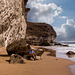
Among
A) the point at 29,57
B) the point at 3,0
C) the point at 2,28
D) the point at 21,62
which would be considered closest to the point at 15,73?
the point at 21,62

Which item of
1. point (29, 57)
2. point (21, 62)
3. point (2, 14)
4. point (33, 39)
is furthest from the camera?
point (33, 39)

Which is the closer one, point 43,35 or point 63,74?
point 63,74

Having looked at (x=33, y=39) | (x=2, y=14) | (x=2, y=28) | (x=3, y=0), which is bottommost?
(x=33, y=39)

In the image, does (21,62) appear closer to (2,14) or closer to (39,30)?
(2,14)

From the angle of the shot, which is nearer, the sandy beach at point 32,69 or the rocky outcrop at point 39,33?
the sandy beach at point 32,69

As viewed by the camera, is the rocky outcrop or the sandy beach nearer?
the sandy beach

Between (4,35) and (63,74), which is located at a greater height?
(4,35)

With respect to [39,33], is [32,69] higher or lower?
lower

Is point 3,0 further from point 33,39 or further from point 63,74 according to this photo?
point 33,39

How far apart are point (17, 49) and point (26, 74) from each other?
16.6ft

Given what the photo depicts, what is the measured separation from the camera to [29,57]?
7.45m

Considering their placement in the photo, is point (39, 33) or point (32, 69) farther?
point (39, 33)

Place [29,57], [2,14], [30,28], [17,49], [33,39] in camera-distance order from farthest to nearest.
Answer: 1. [30,28]
2. [33,39]
3. [2,14]
4. [17,49]
5. [29,57]

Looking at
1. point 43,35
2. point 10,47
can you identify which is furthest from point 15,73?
point 43,35
